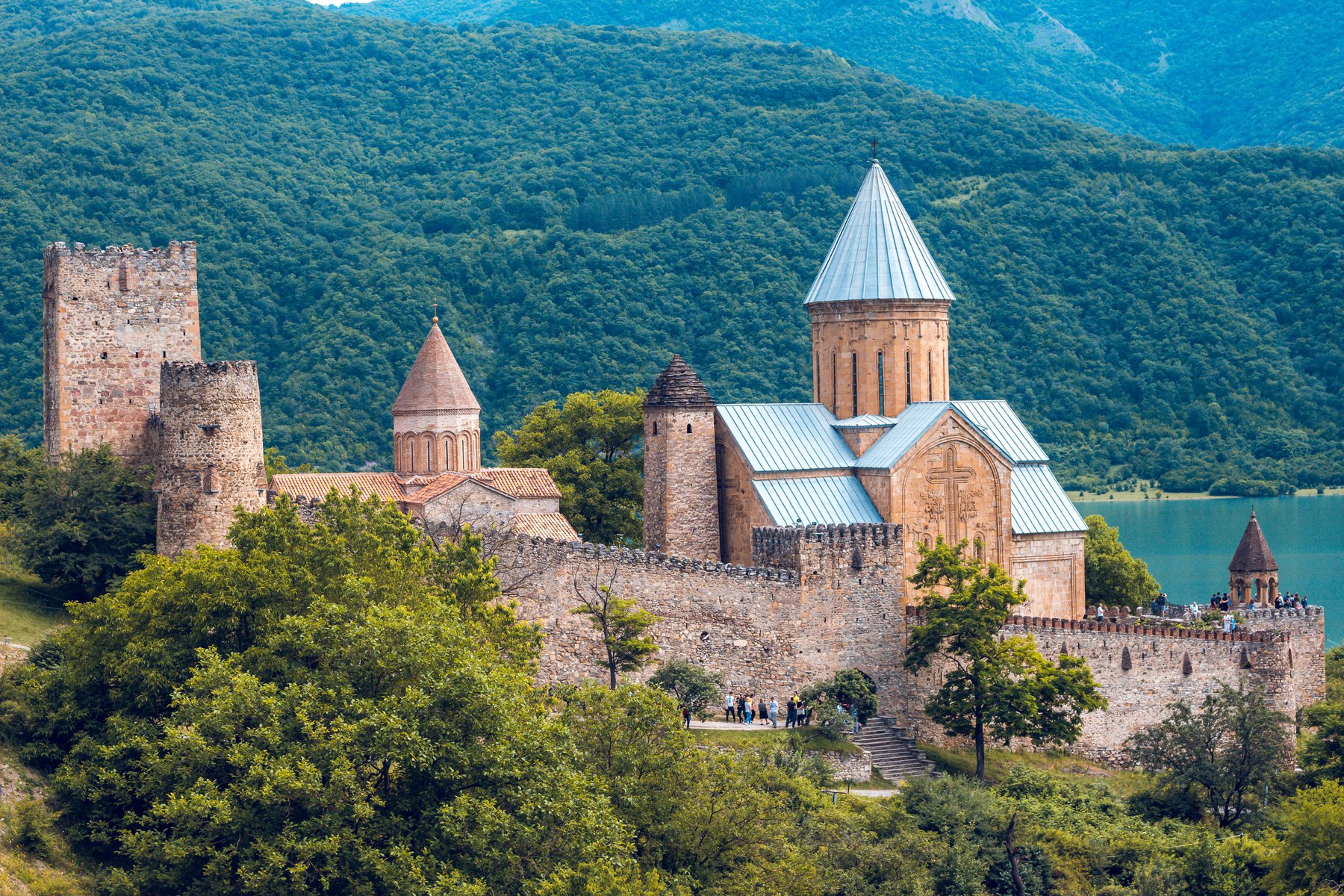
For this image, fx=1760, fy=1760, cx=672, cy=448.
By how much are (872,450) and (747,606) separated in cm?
593

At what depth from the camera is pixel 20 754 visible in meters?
20.3

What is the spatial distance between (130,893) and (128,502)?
8521 millimetres

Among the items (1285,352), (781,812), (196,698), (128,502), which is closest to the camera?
(196,698)

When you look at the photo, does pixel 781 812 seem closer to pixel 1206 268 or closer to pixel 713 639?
pixel 713 639

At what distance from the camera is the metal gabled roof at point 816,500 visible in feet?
97.0

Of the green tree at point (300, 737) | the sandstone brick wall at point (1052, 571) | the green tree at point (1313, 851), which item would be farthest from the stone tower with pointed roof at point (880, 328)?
the green tree at point (300, 737)

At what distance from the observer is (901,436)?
Answer: 3106cm

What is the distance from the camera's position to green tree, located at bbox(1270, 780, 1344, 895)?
23172mm

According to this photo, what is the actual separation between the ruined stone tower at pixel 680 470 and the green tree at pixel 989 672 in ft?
13.9

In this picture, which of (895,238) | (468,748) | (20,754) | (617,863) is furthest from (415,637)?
(895,238)

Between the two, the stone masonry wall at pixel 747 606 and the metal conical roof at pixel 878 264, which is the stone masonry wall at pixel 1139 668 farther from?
the metal conical roof at pixel 878 264

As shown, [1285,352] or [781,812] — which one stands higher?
[1285,352]

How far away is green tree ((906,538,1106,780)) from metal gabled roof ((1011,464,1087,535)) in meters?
4.89

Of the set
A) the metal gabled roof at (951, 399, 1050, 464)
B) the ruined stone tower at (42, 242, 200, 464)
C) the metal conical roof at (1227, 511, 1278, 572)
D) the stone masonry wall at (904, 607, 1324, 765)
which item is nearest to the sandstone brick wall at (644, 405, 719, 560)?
the stone masonry wall at (904, 607, 1324, 765)
